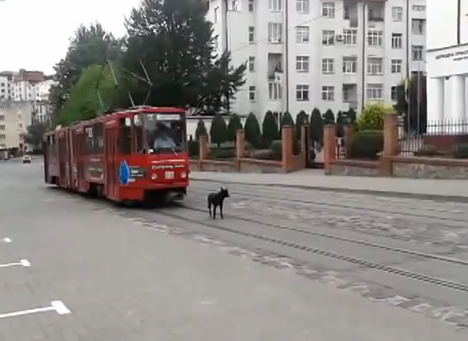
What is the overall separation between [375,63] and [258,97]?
41.8 ft

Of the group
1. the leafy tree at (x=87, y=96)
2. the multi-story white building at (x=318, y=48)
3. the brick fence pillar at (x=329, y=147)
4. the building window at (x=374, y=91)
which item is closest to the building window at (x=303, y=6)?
the multi-story white building at (x=318, y=48)

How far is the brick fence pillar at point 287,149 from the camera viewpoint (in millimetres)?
36906

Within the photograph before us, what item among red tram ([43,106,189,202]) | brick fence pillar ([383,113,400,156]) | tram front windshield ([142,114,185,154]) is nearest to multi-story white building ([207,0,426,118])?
brick fence pillar ([383,113,400,156])

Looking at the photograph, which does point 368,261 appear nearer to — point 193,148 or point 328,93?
point 193,148

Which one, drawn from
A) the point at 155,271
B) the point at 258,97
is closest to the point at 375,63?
the point at 258,97

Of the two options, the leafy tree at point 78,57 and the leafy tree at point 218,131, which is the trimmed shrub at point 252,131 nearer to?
the leafy tree at point 218,131

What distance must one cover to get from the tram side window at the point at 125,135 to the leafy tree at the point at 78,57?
59.7 meters

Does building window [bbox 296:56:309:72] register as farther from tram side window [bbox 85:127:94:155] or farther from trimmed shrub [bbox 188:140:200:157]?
tram side window [bbox 85:127:94:155]

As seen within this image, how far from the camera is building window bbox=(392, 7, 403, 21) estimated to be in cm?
6919

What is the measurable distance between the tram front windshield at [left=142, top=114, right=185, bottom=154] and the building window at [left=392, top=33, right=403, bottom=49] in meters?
52.0

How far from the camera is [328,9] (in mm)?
67250

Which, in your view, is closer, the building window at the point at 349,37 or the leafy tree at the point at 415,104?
the leafy tree at the point at 415,104

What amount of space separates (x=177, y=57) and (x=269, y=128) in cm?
995

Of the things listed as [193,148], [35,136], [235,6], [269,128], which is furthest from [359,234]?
[35,136]
